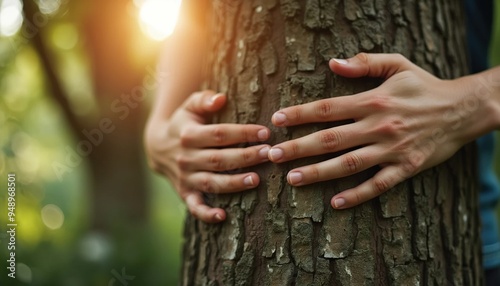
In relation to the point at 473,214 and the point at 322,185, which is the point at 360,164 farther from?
the point at 473,214

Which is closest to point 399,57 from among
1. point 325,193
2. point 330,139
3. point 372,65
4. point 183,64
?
point 372,65

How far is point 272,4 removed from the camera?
1.47 meters

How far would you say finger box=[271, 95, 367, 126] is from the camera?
1.29 metres

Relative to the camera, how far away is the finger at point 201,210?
1.48 metres

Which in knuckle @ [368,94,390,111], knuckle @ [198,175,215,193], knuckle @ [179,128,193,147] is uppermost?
knuckle @ [179,128,193,147]

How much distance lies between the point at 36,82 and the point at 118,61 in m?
1.72

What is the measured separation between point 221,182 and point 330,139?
0.37 m

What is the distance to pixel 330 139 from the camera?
1277mm

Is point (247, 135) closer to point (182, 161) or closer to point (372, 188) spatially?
point (182, 161)

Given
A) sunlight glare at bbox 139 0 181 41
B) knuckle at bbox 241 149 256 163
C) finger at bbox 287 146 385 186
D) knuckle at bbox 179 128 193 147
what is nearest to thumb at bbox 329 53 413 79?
finger at bbox 287 146 385 186

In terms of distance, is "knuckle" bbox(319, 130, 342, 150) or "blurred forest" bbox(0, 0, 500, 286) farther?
"blurred forest" bbox(0, 0, 500, 286)

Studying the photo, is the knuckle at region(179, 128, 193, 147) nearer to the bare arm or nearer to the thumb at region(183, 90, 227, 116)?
the thumb at region(183, 90, 227, 116)

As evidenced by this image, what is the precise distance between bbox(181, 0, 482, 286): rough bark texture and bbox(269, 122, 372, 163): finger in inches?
2.1

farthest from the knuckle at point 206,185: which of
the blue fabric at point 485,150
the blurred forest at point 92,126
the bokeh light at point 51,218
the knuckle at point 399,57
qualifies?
the bokeh light at point 51,218
